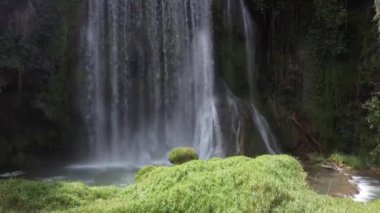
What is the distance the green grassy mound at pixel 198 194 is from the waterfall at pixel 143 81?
41.7 feet

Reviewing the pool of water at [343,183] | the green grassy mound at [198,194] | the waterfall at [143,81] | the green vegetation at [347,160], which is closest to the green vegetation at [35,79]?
the waterfall at [143,81]

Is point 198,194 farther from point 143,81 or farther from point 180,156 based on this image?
point 143,81

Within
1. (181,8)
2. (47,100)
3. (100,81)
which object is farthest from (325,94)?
(47,100)

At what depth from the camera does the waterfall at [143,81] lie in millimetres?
18828

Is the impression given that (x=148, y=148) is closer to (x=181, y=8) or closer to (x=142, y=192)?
(x=181, y=8)

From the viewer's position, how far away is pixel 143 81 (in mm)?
19266

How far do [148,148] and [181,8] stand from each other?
21.0 feet

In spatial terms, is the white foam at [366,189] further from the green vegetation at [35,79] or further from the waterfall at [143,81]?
the green vegetation at [35,79]

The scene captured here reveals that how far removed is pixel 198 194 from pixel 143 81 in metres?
14.8

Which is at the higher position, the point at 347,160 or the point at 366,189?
the point at 347,160

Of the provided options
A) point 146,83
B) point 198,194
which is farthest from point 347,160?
point 198,194

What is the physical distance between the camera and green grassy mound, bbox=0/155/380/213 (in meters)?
4.63

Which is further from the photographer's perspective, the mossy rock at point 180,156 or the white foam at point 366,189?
the mossy rock at point 180,156

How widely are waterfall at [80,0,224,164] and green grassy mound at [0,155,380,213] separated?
12723 mm
